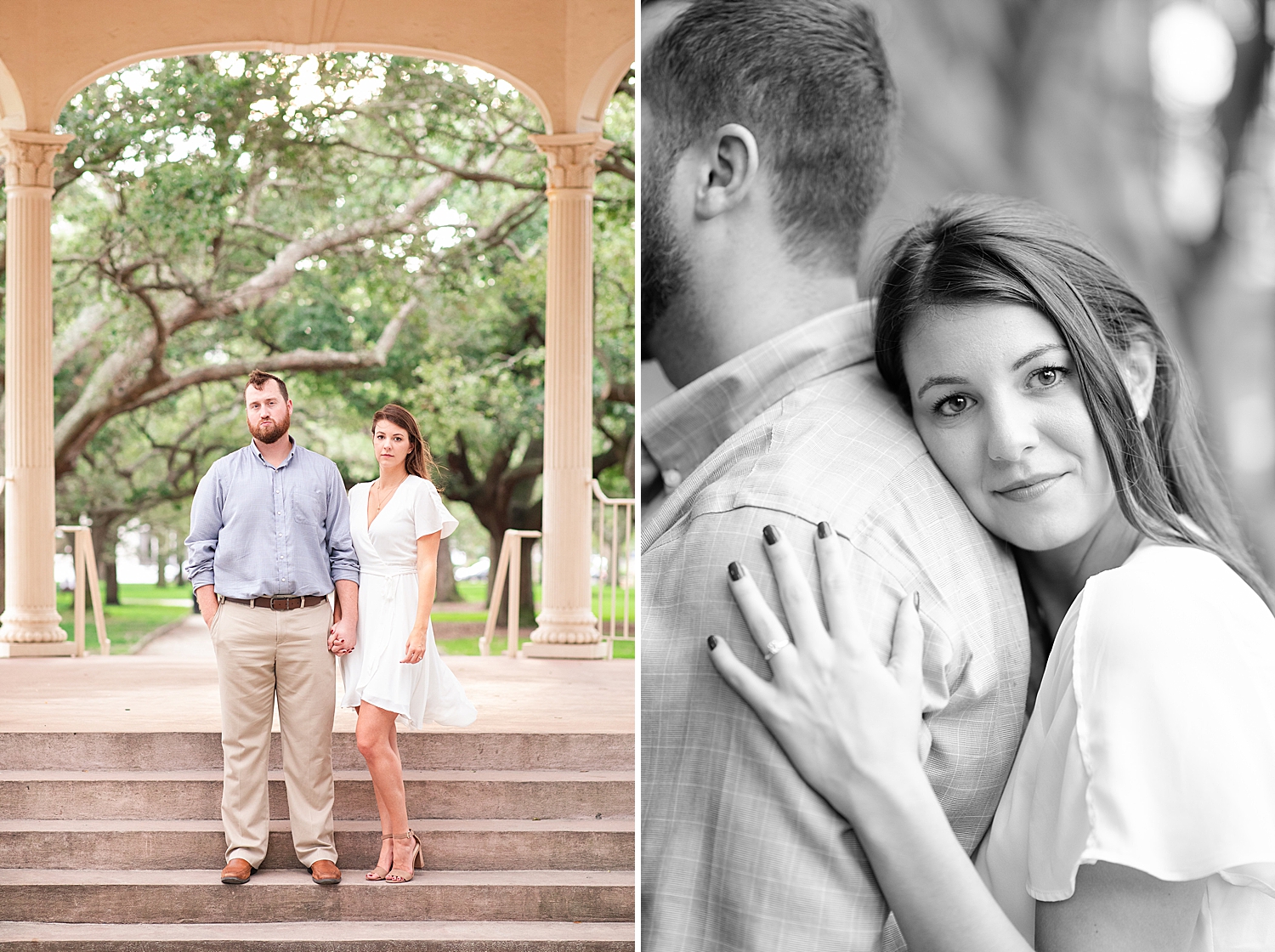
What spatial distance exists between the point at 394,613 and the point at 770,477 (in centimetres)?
244

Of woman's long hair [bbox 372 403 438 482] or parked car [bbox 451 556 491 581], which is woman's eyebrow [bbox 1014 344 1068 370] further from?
parked car [bbox 451 556 491 581]

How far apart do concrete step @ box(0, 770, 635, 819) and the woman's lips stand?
3.13 meters

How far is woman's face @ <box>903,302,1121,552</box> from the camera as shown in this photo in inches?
71.5

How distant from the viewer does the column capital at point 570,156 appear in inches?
308

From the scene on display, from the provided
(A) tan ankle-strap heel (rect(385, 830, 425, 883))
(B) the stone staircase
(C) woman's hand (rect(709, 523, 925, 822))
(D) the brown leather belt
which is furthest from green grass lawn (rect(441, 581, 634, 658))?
(C) woman's hand (rect(709, 523, 925, 822))

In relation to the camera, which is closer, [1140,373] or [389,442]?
[1140,373]

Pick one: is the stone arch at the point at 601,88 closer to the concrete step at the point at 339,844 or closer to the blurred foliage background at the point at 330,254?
the blurred foliage background at the point at 330,254

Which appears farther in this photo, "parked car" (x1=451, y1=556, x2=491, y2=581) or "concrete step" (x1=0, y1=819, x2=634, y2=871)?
"parked car" (x1=451, y1=556, x2=491, y2=581)

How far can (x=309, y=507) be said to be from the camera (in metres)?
4.01

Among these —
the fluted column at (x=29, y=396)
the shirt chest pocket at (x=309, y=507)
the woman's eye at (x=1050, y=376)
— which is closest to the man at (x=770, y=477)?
the woman's eye at (x=1050, y=376)

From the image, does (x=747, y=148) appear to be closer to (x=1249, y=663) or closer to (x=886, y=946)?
(x=1249, y=663)

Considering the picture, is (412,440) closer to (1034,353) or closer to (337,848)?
(337,848)

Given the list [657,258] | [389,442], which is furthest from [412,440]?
[657,258]

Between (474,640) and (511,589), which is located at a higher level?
(511,589)
